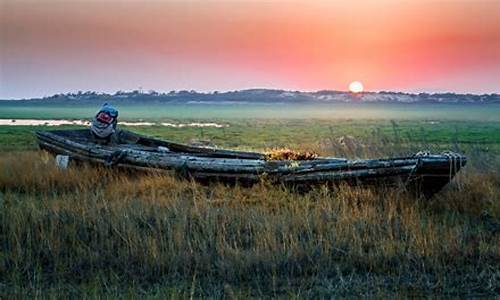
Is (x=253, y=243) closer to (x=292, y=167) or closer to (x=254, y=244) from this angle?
(x=254, y=244)

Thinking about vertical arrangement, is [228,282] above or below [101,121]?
below

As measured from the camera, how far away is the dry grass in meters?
6.29

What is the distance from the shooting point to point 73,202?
31.9 ft

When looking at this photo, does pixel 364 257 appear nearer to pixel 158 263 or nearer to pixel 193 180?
pixel 158 263

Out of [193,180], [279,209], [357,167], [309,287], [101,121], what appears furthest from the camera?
[101,121]

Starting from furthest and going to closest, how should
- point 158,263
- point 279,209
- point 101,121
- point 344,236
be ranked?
1. point 101,121
2. point 279,209
3. point 344,236
4. point 158,263

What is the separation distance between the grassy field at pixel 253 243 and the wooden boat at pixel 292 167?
222mm

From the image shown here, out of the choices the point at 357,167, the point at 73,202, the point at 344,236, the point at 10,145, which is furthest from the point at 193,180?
the point at 10,145

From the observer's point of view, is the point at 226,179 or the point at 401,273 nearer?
the point at 401,273

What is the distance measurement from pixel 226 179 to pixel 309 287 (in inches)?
207

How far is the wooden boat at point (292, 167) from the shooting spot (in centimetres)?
946

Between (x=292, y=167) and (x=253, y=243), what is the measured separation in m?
3.24

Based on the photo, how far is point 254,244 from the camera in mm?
7469

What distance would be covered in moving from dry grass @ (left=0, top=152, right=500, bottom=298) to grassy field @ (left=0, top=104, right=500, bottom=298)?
0.06 ft
